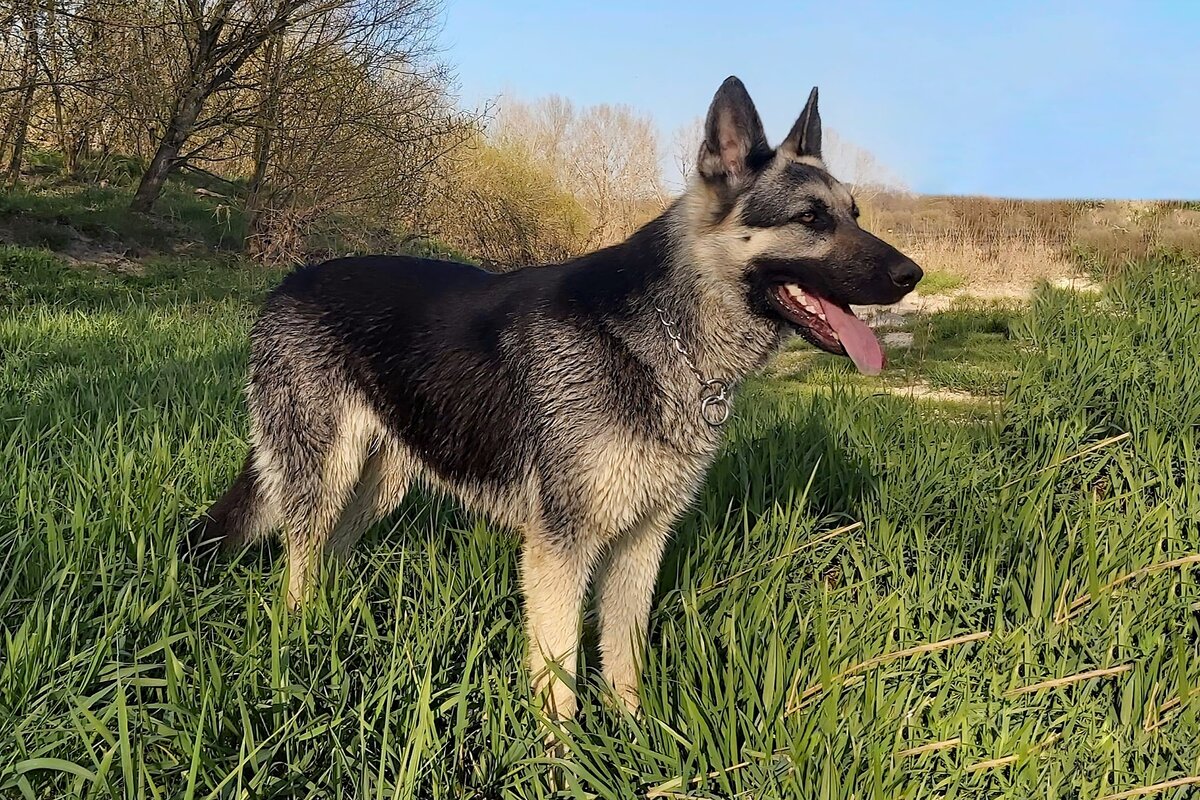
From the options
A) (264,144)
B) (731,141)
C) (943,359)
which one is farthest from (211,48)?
(731,141)

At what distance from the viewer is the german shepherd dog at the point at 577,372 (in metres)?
2.56

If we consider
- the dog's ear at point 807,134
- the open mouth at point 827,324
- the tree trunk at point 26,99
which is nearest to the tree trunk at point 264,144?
the tree trunk at point 26,99

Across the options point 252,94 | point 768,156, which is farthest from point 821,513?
point 252,94

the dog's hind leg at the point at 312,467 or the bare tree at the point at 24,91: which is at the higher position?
the bare tree at the point at 24,91

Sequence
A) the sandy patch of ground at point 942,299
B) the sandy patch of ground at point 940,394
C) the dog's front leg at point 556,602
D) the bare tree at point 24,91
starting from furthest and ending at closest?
1. the sandy patch of ground at point 942,299
2. the bare tree at point 24,91
3. the sandy patch of ground at point 940,394
4. the dog's front leg at point 556,602

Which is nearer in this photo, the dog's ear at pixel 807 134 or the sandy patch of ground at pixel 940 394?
the dog's ear at pixel 807 134

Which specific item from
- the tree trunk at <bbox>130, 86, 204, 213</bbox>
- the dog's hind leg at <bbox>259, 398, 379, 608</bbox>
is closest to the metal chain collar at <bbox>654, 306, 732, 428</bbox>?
the dog's hind leg at <bbox>259, 398, 379, 608</bbox>

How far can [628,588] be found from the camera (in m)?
2.79

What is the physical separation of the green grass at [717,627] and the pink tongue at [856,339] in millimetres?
797

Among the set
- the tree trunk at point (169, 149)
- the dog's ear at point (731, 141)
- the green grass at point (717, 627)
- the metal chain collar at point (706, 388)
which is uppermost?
the tree trunk at point (169, 149)

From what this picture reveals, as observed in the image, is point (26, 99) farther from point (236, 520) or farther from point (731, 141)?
point (731, 141)

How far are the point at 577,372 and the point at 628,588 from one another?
0.76 m

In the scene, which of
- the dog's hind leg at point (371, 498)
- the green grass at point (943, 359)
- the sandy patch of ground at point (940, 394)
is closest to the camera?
the dog's hind leg at point (371, 498)

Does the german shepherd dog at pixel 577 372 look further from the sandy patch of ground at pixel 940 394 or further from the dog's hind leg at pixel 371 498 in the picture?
the sandy patch of ground at pixel 940 394
